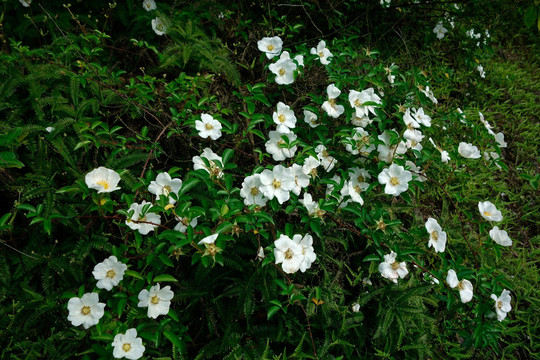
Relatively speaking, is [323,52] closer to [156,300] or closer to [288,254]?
[288,254]

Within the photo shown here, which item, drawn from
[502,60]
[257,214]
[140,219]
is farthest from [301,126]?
[502,60]

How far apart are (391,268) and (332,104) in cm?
109

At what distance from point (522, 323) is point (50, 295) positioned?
3.05m

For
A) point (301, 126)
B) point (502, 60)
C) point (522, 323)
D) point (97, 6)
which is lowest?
point (522, 323)

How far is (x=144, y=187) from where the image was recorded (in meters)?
2.01

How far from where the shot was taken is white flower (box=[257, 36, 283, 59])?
2.71 metres

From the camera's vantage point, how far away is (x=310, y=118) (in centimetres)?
239

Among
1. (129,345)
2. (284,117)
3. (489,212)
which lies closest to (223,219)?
(129,345)

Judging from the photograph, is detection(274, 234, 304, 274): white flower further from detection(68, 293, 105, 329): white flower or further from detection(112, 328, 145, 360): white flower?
detection(68, 293, 105, 329): white flower

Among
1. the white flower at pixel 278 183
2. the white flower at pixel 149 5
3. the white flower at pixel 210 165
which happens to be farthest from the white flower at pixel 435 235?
the white flower at pixel 149 5

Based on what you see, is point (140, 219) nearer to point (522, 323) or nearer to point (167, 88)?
point (167, 88)

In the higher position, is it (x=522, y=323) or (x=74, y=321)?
(x=74, y=321)


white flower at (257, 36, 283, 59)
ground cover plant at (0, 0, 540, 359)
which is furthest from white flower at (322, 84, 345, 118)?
white flower at (257, 36, 283, 59)

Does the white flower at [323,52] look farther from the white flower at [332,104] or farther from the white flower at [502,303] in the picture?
the white flower at [502,303]
